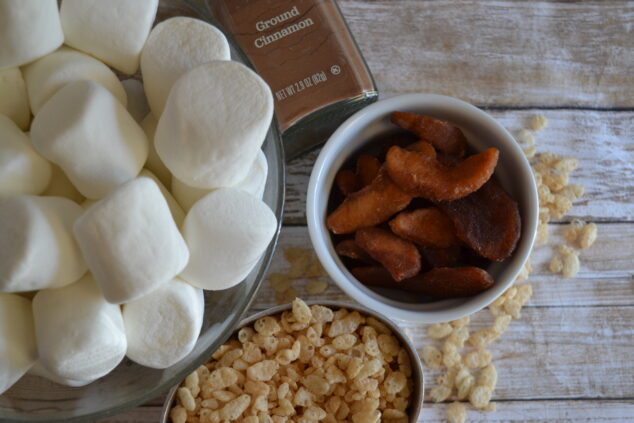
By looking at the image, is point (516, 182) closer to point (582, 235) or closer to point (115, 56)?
point (582, 235)

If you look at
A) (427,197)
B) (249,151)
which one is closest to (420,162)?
(427,197)

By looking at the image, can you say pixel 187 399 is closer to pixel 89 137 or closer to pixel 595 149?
pixel 89 137

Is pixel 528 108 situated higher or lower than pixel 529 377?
higher

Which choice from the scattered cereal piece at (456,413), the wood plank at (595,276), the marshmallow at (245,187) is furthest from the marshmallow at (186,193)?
the scattered cereal piece at (456,413)

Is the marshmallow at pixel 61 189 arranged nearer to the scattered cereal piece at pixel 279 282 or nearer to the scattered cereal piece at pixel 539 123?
the scattered cereal piece at pixel 279 282


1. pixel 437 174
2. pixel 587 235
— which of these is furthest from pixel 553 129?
pixel 437 174

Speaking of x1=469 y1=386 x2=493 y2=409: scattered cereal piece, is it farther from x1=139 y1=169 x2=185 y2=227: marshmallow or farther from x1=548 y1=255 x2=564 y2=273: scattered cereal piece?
x1=139 y1=169 x2=185 y2=227: marshmallow
